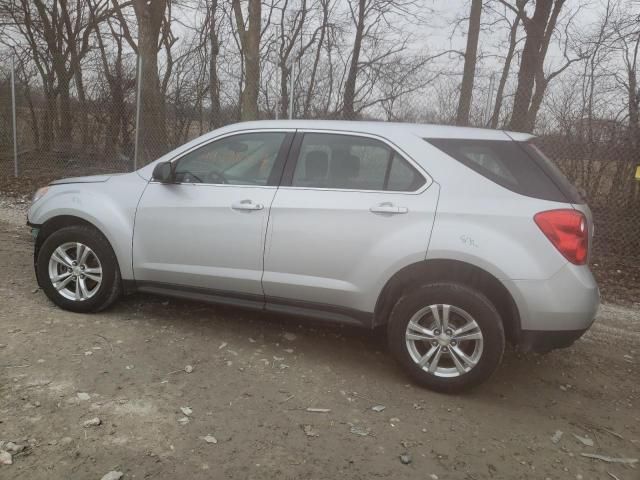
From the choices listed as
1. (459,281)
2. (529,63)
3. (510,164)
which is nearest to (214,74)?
(529,63)

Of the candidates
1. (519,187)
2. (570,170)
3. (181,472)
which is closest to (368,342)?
(519,187)

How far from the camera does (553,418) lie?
3074 mm

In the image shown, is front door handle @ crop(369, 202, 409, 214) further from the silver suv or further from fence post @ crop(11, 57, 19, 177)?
fence post @ crop(11, 57, 19, 177)

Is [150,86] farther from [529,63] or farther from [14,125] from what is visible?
Result: [529,63]

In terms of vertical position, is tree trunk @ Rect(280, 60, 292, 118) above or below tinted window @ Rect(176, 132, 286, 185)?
above

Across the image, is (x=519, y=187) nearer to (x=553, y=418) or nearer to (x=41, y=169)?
(x=553, y=418)

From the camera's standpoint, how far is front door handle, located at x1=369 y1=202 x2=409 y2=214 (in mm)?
3232

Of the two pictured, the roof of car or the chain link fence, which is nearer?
the roof of car

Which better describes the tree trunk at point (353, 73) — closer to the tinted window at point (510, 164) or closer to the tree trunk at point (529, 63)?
the tree trunk at point (529, 63)

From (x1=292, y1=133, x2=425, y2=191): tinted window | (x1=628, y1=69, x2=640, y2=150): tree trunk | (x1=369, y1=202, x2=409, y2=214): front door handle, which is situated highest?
(x1=628, y1=69, x2=640, y2=150): tree trunk

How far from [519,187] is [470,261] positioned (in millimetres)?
536

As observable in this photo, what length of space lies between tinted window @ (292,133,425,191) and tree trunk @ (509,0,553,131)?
4.72m

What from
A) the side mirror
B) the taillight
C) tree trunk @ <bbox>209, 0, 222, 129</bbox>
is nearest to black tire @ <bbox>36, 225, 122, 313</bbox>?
the side mirror

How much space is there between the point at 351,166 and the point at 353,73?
347 inches
